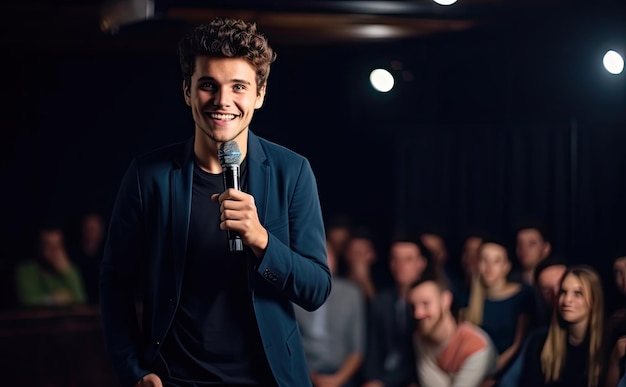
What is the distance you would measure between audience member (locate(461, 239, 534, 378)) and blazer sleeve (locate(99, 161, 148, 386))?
97.5 inches

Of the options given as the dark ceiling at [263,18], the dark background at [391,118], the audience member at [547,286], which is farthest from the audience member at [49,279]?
the audience member at [547,286]

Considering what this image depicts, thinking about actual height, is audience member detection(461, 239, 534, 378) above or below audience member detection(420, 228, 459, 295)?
below

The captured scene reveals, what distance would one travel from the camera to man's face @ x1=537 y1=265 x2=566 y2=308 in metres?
3.85

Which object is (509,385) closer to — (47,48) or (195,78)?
(195,78)

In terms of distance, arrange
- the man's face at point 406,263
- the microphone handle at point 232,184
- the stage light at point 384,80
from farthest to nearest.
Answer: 1. the stage light at point 384,80
2. the man's face at point 406,263
3. the microphone handle at point 232,184

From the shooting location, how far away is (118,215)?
67.1 inches

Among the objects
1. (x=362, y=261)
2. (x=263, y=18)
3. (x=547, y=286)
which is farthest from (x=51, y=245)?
(x=547, y=286)

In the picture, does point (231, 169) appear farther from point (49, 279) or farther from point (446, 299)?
point (49, 279)

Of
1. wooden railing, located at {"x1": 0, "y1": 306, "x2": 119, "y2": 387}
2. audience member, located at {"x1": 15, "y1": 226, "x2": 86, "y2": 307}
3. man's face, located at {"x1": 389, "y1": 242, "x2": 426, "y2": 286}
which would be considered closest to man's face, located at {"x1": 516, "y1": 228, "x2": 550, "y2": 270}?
man's face, located at {"x1": 389, "y1": 242, "x2": 426, "y2": 286}

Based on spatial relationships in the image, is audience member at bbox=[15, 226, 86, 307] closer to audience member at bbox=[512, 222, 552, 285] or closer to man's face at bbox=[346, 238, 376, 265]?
man's face at bbox=[346, 238, 376, 265]

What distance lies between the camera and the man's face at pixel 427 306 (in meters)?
4.14

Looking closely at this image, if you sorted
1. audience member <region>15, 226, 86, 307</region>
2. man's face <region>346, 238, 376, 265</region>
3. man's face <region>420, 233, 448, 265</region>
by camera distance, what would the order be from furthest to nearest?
audience member <region>15, 226, 86, 307</region>, man's face <region>346, 238, 376, 265</region>, man's face <region>420, 233, 448, 265</region>

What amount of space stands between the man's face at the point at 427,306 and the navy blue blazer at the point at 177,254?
2.44 meters

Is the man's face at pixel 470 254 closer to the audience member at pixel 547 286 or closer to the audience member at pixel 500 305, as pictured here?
the audience member at pixel 500 305
